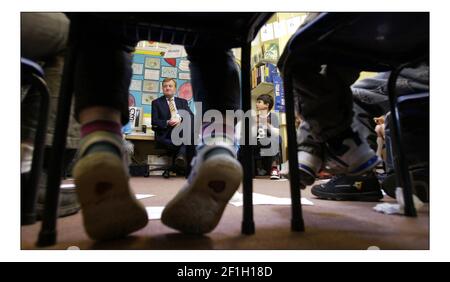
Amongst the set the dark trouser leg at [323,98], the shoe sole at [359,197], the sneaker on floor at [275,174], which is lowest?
the sneaker on floor at [275,174]

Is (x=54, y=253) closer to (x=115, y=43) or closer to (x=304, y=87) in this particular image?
(x=115, y=43)

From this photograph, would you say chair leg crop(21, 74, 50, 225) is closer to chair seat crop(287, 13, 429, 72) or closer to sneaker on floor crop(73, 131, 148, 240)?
sneaker on floor crop(73, 131, 148, 240)

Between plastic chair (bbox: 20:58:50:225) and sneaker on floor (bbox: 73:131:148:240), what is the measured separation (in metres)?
Answer: 0.10

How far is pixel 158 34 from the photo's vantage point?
1.43 feet

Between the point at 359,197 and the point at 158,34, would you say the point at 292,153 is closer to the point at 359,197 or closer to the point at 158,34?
the point at 158,34

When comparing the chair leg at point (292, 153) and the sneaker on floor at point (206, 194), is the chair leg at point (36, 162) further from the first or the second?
the chair leg at point (292, 153)

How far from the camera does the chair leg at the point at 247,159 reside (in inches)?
18.3

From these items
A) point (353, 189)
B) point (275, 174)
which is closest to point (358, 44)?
point (353, 189)

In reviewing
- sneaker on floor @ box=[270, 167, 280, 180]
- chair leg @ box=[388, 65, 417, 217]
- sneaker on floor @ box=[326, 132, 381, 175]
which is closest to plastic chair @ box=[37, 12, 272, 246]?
sneaker on floor @ box=[326, 132, 381, 175]

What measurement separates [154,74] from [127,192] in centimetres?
33

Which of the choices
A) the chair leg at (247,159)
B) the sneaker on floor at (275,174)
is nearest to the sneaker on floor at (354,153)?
the chair leg at (247,159)

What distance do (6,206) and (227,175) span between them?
0.30 m
